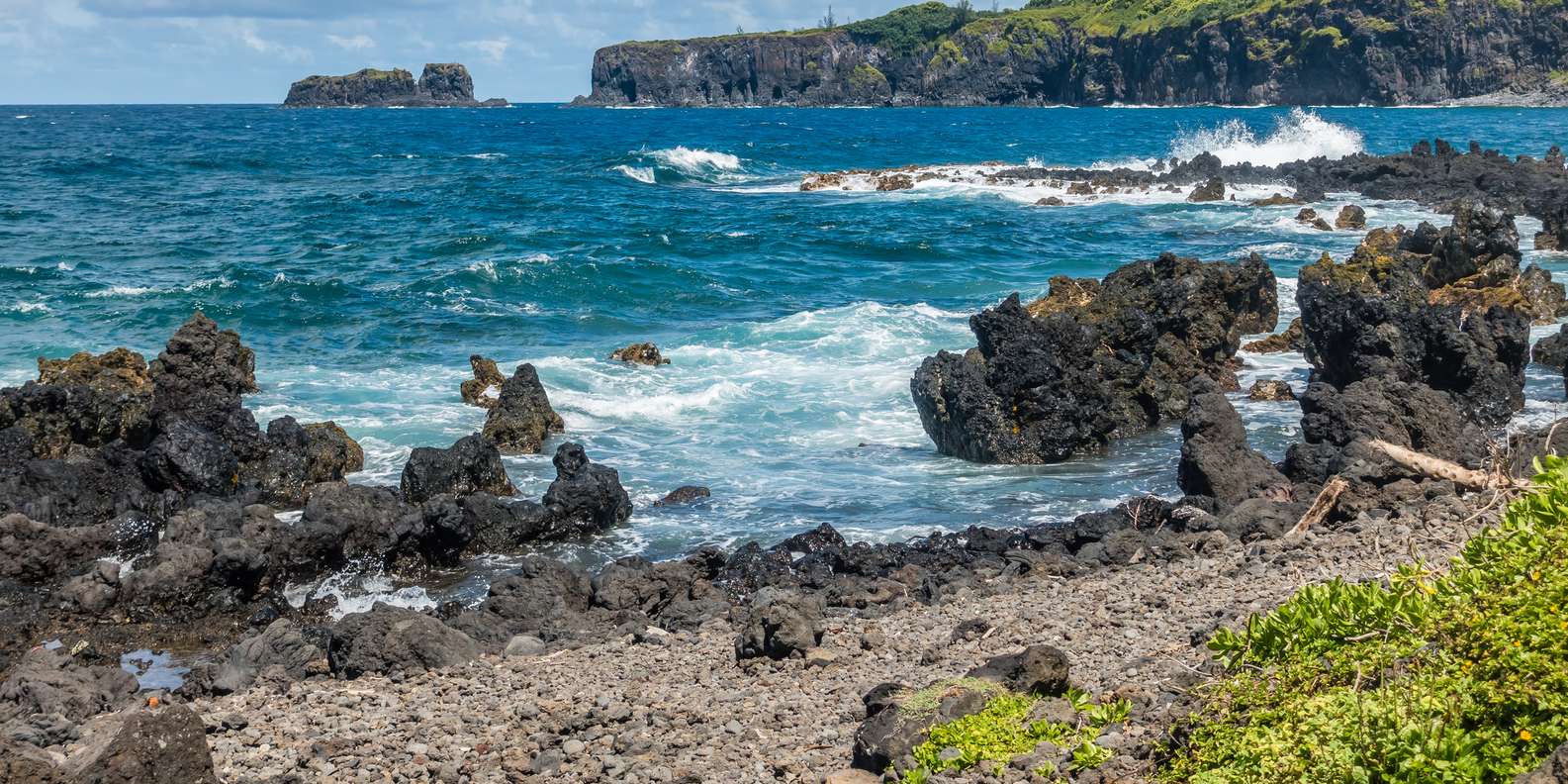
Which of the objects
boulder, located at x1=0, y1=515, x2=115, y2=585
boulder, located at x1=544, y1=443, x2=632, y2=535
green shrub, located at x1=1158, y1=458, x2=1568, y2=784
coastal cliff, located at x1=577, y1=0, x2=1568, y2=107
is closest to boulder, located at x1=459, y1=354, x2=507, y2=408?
boulder, located at x1=544, y1=443, x2=632, y2=535

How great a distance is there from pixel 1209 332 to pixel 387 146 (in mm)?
Answer: 73829

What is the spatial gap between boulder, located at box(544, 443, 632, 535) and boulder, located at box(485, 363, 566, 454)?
323cm

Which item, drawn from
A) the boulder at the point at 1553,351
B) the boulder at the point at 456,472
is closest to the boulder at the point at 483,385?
the boulder at the point at 456,472

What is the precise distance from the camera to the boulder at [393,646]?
9992 mm

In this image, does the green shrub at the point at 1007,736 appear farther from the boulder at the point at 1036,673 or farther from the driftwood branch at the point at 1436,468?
the driftwood branch at the point at 1436,468

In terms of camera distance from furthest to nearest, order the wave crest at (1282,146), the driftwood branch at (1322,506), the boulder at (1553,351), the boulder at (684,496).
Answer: the wave crest at (1282,146), the boulder at (1553,351), the boulder at (684,496), the driftwood branch at (1322,506)

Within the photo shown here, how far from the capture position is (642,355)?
925 inches

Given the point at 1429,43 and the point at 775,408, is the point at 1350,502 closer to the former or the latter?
the point at 775,408

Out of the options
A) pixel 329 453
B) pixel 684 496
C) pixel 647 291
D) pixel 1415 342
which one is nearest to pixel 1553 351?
Answer: pixel 1415 342

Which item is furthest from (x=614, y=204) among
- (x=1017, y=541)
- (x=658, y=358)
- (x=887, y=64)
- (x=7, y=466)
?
(x=887, y=64)

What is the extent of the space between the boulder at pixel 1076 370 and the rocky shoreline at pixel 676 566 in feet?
0.15

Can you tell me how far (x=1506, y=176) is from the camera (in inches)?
1720

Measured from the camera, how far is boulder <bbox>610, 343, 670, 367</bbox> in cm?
2347

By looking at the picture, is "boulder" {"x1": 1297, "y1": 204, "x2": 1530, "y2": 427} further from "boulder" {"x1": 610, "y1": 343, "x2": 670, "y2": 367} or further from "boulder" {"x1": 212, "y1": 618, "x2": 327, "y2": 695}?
"boulder" {"x1": 212, "y1": 618, "x2": 327, "y2": 695}
